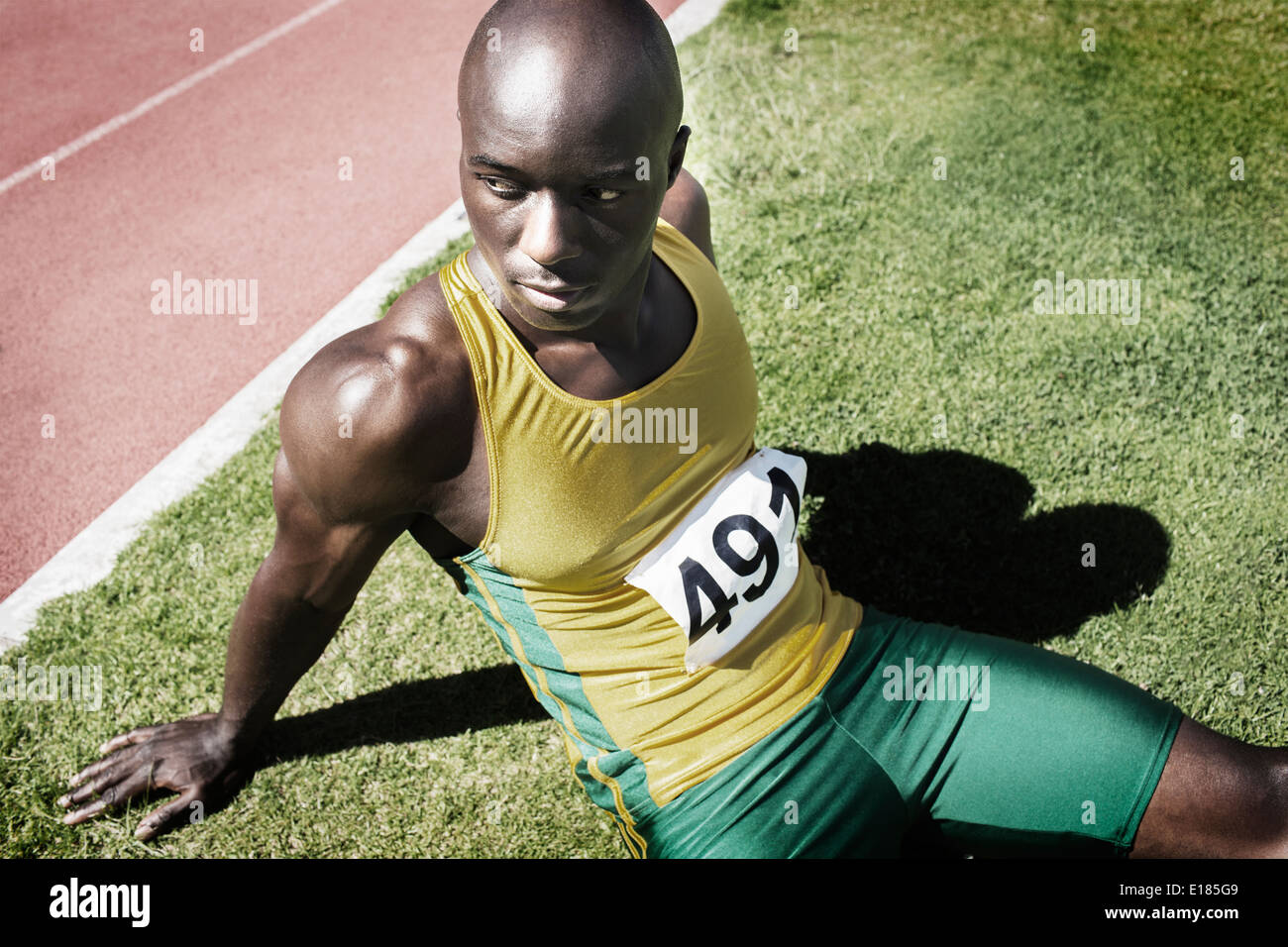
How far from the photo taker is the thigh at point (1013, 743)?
Result: 84.4 inches

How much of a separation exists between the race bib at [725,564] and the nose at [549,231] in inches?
28.9

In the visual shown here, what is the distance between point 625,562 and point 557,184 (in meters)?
0.83

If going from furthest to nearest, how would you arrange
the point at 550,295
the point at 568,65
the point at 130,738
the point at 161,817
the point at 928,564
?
1. the point at 928,564
2. the point at 130,738
3. the point at 161,817
4. the point at 550,295
5. the point at 568,65

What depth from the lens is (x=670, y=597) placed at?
2180 millimetres

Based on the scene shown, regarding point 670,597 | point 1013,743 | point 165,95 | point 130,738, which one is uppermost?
point 165,95

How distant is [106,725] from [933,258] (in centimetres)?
386

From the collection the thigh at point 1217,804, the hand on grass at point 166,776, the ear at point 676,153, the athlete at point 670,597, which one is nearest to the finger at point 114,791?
the hand on grass at point 166,776

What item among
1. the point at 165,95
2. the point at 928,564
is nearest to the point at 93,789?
the point at 928,564

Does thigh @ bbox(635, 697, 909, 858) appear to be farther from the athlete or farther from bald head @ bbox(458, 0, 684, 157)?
bald head @ bbox(458, 0, 684, 157)

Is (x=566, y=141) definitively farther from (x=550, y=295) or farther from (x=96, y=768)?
(x=96, y=768)

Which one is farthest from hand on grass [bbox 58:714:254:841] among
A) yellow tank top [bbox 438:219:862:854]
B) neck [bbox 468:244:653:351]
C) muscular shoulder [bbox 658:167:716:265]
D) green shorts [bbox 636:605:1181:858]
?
muscular shoulder [bbox 658:167:716:265]

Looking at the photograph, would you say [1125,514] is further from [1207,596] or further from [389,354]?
[389,354]

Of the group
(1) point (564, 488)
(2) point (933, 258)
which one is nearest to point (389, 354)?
(1) point (564, 488)

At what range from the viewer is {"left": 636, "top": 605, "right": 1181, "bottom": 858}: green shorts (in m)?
2.15
